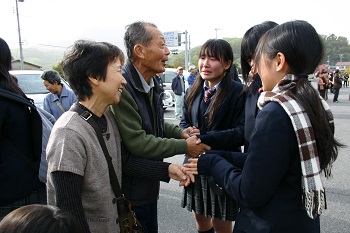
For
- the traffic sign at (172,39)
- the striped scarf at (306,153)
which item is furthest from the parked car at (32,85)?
the traffic sign at (172,39)

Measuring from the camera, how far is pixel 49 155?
1.29 meters

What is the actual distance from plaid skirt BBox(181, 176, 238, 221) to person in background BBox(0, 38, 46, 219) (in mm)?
1086

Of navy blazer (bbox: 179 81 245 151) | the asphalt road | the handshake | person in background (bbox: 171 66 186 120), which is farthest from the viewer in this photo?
person in background (bbox: 171 66 186 120)

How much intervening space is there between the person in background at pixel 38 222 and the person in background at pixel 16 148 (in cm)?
106

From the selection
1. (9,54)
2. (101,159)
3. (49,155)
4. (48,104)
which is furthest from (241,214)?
(48,104)

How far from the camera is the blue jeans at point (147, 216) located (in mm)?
1785

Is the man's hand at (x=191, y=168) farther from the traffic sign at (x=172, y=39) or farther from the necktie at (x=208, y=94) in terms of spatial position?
the traffic sign at (x=172, y=39)

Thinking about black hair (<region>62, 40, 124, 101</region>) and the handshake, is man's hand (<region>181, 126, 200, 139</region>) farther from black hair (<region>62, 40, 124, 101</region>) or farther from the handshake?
black hair (<region>62, 40, 124, 101</region>)

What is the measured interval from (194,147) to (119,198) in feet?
2.15

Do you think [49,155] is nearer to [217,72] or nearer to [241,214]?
[241,214]

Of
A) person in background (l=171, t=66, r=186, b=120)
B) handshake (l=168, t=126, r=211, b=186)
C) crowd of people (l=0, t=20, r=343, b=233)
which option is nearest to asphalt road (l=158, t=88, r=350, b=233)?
crowd of people (l=0, t=20, r=343, b=233)

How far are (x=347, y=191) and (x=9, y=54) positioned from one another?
13.4 feet

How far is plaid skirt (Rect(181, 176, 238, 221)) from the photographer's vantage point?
2.19m

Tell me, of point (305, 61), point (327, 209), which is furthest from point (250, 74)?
point (327, 209)
